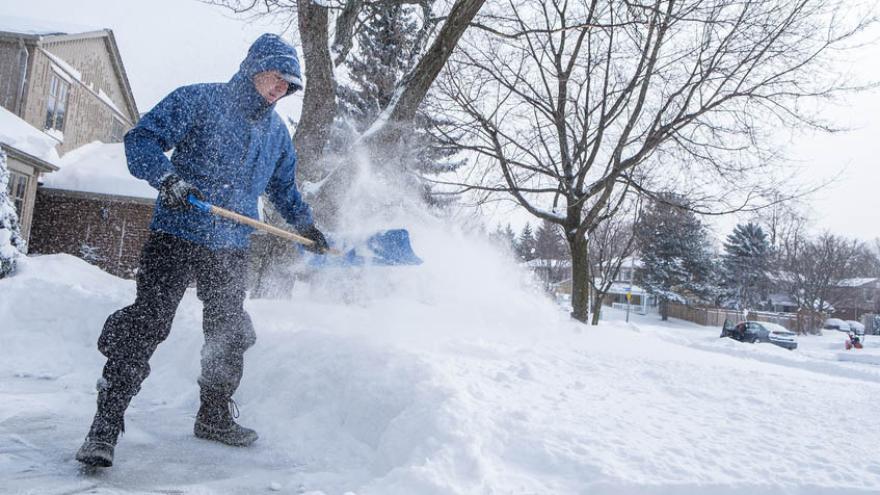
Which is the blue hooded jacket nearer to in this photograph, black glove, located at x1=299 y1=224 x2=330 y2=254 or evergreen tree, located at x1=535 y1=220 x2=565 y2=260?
black glove, located at x1=299 y1=224 x2=330 y2=254

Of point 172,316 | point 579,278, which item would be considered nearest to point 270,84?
point 172,316

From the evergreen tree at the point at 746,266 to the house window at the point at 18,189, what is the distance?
42.0 meters

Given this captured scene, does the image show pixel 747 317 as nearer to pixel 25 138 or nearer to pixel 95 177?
pixel 95 177

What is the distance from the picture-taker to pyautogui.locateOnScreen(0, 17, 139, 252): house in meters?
12.3

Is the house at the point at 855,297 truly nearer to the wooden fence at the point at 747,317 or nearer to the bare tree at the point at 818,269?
the bare tree at the point at 818,269

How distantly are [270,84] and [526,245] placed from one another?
190 feet

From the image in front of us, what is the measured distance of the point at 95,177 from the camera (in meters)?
14.8

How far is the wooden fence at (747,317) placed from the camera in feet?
107

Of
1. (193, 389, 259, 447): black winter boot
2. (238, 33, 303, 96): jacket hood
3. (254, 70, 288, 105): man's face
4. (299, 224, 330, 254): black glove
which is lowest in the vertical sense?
(193, 389, 259, 447): black winter boot

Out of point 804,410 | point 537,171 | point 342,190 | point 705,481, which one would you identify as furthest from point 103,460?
point 537,171

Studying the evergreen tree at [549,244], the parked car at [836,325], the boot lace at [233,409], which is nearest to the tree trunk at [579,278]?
the boot lace at [233,409]

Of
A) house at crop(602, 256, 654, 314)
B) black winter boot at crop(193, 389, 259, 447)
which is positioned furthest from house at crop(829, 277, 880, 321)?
black winter boot at crop(193, 389, 259, 447)

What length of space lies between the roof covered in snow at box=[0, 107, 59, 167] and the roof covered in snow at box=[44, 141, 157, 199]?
40.2 inches

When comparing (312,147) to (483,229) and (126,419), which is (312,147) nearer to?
(126,419)
